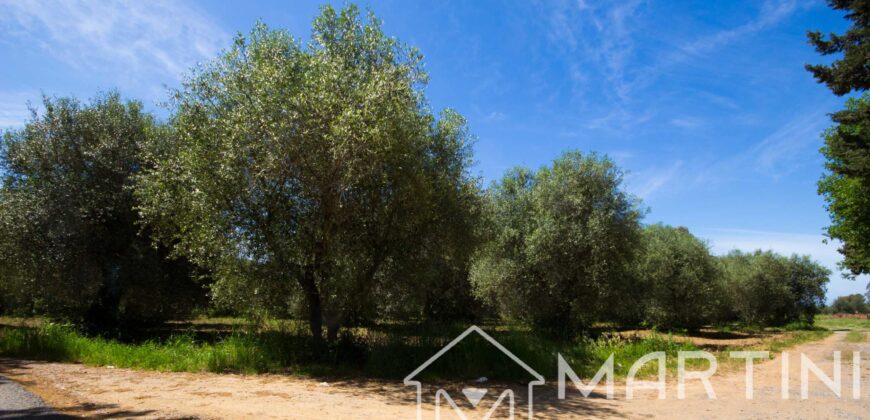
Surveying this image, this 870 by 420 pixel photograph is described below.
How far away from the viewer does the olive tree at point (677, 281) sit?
112 ft

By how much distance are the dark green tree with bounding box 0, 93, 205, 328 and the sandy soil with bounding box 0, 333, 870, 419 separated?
629 centimetres

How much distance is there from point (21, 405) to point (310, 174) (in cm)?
687

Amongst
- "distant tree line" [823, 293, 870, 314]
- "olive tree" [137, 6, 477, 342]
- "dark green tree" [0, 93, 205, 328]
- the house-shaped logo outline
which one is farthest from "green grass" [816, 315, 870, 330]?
"distant tree line" [823, 293, 870, 314]

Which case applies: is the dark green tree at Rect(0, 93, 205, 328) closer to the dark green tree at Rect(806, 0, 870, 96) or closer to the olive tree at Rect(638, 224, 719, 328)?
the dark green tree at Rect(806, 0, 870, 96)

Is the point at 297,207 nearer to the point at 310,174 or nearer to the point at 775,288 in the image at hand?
the point at 310,174

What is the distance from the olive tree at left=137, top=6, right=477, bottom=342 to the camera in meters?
11.3

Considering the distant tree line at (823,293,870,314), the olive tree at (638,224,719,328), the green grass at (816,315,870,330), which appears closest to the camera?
the olive tree at (638,224,719,328)

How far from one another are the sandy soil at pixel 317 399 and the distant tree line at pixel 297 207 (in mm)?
2740

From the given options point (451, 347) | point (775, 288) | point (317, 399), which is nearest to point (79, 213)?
point (317, 399)

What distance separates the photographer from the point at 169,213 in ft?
41.3

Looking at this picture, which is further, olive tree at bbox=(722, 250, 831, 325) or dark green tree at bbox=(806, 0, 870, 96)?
olive tree at bbox=(722, 250, 831, 325)

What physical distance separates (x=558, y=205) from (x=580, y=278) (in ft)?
11.5

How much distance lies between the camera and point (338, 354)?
12734 mm

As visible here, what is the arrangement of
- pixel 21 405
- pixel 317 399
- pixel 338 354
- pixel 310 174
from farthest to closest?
pixel 338 354 → pixel 310 174 → pixel 317 399 → pixel 21 405
